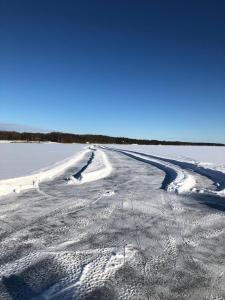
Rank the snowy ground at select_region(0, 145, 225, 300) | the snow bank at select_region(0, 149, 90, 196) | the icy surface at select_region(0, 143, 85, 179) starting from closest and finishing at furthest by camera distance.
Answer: the snowy ground at select_region(0, 145, 225, 300), the snow bank at select_region(0, 149, 90, 196), the icy surface at select_region(0, 143, 85, 179)

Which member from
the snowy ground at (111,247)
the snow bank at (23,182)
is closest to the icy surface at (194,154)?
the snow bank at (23,182)

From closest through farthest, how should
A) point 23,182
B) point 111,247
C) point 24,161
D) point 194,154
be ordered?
point 111,247, point 23,182, point 24,161, point 194,154

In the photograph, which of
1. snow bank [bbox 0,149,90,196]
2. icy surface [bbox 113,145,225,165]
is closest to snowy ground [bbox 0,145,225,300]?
snow bank [bbox 0,149,90,196]

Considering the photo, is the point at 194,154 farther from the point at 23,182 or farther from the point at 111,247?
the point at 111,247

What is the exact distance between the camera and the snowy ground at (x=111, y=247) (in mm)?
3164

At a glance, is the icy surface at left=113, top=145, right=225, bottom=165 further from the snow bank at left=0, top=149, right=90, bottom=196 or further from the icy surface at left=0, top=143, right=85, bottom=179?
the snow bank at left=0, top=149, right=90, bottom=196

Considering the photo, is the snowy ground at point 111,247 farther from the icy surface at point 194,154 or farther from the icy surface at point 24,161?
the icy surface at point 194,154

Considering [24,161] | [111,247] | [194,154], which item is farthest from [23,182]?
[194,154]

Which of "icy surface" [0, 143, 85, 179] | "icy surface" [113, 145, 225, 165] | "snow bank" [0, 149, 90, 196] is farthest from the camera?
"icy surface" [113, 145, 225, 165]

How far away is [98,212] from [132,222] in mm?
873

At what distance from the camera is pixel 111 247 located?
4.25 meters

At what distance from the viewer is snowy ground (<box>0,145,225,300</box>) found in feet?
10.4

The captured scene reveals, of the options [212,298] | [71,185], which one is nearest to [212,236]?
[212,298]

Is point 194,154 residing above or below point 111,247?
above
